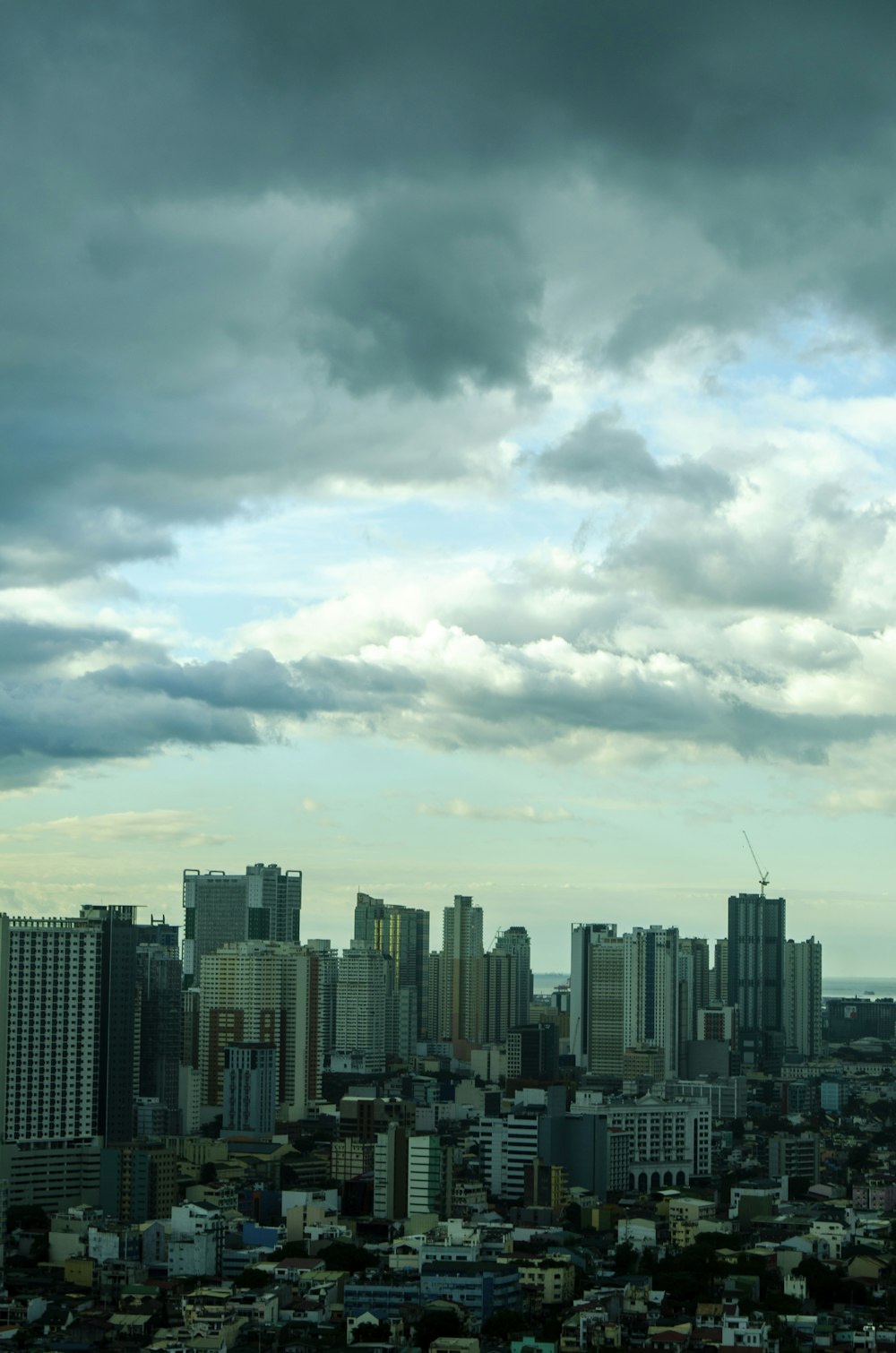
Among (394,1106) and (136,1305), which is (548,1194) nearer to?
(394,1106)

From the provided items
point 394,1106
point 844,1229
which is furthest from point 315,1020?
point 844,1229

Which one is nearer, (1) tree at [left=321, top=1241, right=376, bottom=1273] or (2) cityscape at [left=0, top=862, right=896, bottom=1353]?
(2) cityscape at [left=0, top=862, right=896, bottom=1353]

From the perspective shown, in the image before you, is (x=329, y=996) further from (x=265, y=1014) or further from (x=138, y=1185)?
(x=138, y=1185)

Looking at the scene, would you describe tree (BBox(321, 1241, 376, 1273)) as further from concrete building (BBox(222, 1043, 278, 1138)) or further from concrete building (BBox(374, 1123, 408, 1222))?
concrete building (BBox(222, 1043, 278, 1138))

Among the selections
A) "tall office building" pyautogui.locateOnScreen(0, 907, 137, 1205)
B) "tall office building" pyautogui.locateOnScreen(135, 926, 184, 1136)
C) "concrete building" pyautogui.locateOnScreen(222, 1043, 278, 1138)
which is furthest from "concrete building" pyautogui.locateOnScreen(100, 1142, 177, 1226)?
"tall office building" pyautogui.locateOnScreen(135, 926, 184, 1136)

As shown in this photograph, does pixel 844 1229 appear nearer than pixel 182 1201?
Yes

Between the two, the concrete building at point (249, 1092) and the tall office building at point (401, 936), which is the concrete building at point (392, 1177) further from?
the tall office building at point (401, 936)

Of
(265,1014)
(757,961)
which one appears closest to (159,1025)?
(265,1014)

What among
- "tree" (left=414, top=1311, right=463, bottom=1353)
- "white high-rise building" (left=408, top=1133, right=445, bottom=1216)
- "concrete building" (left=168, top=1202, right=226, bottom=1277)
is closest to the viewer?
"tree" (left=414, top=1311, right=463, bottom=1353)
